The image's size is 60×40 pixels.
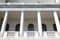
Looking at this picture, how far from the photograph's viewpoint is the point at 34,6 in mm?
19656

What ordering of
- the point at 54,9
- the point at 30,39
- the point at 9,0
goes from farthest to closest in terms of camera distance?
1. the point at 9,0
2. the point at 54,9
3. the point at 30,39

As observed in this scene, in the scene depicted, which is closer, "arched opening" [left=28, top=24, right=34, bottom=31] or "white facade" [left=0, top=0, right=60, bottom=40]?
"white facade" [left=0, top=0, right=60, bottom=40]

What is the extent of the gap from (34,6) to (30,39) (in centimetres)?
489

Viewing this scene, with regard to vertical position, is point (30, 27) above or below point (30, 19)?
below

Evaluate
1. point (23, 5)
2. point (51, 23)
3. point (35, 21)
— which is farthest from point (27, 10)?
point (51, 23)

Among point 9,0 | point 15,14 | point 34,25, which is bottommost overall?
point 34,25

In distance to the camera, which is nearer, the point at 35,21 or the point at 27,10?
the point at 27,10

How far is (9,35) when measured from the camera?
1739 centimetres

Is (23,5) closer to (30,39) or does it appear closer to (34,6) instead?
(34,6)

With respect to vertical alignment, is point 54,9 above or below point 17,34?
above

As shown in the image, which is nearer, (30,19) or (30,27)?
(30,27)

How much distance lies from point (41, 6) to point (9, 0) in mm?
6108

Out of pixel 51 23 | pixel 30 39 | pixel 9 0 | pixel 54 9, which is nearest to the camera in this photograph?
pixel 30 39

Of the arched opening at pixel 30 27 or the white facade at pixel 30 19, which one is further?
the arched opening at pixel 30 27
